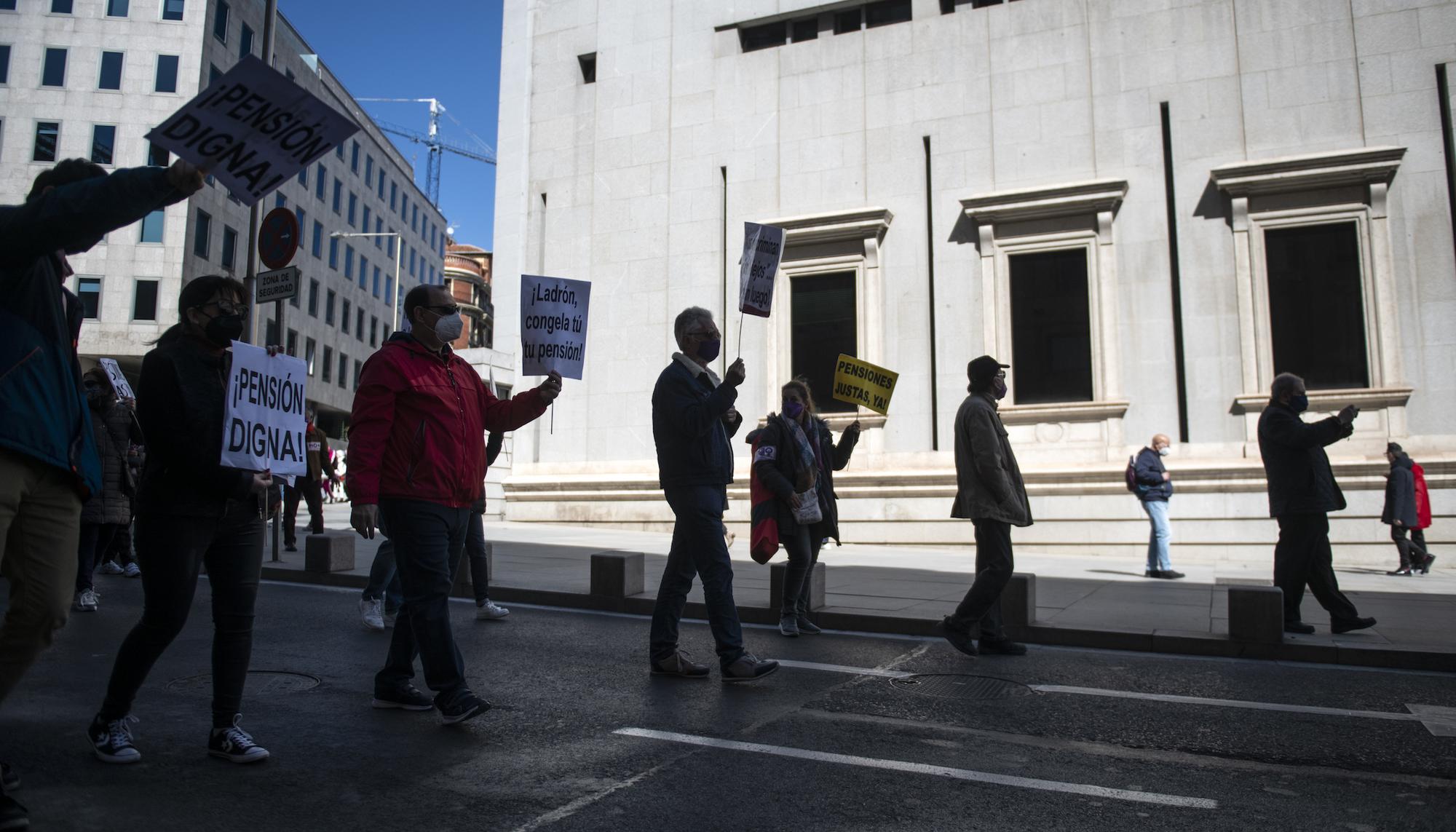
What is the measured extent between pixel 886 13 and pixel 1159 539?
12117 millimetres

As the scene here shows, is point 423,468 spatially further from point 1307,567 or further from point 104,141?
point 104,141

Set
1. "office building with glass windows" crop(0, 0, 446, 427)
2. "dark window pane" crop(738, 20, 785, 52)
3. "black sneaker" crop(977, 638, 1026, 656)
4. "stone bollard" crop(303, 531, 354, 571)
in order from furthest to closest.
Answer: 1. "office building with glass windows" crop(0, 0, 446, 427)
2. "dark window pane" crop(738, 20, 785, 52)
3. "stone bollard" crop(303, 531, 354, 571)
4. "black sneaker" crop(977, 638, 1026, 656)

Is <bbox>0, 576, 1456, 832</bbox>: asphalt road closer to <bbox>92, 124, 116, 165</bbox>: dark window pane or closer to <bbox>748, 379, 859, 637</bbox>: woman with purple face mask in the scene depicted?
<bbox>748, 379, 859, 637</bbox>: woman with purple face mask

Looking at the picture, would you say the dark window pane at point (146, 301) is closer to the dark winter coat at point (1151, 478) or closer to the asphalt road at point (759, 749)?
the asphalt road at point (759, 749)

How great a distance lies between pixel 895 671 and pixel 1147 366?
1218 cm

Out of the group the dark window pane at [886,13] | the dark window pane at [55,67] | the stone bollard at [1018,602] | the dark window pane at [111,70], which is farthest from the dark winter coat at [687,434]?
the dark window pane at [55,67]

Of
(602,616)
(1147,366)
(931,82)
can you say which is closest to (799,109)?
(931,82)

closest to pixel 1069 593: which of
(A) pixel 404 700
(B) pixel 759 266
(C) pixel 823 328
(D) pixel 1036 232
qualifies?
(B) pixel 759 266

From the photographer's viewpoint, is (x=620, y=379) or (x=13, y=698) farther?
(x=620, y=379)

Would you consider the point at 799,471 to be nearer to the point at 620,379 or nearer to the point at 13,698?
the point at 13,698

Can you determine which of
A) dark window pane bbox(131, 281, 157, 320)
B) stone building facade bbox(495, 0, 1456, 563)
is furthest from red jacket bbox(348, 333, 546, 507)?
dark window pane bbox(131, 281, 157, 320)

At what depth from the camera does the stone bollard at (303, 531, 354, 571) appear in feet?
34.9

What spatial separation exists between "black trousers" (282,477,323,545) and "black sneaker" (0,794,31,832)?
993 cm

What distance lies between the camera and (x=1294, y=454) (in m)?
7.50
